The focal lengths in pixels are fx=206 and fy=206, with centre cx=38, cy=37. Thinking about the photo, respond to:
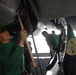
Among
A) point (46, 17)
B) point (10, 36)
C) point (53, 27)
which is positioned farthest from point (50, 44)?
point (46, 17)

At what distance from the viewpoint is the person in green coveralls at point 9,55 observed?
1360 millimetres

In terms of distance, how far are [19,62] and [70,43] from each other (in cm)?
40

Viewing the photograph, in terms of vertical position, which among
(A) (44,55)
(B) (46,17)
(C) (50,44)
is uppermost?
(B) (46,17)

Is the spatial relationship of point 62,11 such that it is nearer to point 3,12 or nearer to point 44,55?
point 3,12

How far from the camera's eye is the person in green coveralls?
1360mm

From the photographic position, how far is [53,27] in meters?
1.95

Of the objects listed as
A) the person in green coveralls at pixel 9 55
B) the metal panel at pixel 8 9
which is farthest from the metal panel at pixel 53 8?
the person in green coveralls at pixel 9 55

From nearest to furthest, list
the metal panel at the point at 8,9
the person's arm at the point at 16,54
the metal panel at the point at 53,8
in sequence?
the metal panel at the point at 8,9
the metal panel at the point at 53,8
the person's arm at the point at 16,54

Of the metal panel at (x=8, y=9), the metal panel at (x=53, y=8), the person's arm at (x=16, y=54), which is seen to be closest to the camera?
the metal panel at (x=8, y=9)

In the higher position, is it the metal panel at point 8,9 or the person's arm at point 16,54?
the metal panel at point 8,9

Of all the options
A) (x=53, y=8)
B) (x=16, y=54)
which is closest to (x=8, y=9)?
(x=53, y=8)

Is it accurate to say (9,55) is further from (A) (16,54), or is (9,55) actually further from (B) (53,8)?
(B) (53,8)

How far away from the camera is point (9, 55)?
1.40 meters

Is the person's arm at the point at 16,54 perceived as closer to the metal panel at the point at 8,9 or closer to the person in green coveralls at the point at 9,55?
the person in green coveralls at the point at 9,55
